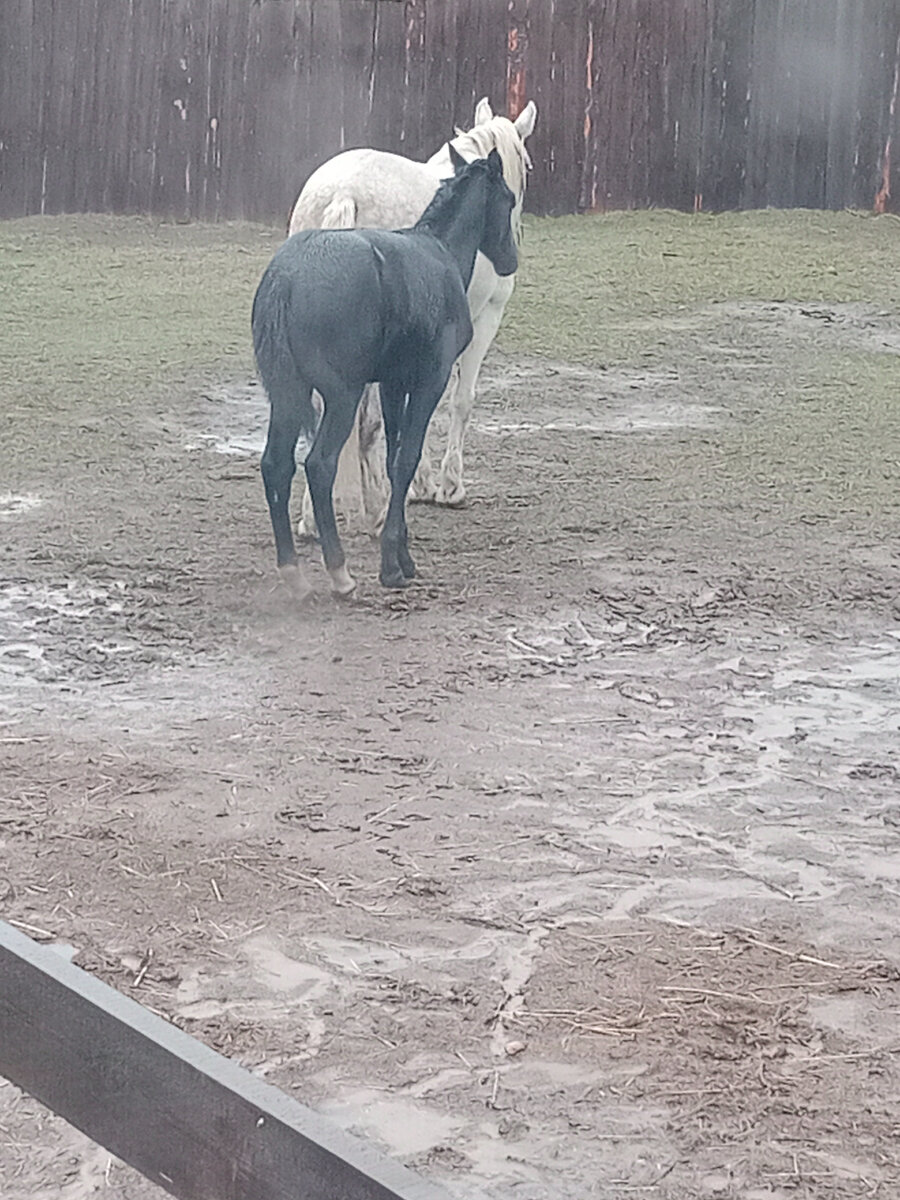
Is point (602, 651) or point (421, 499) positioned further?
point (421, 499)

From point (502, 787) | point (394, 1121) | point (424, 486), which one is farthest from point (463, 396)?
point (394, 1121)

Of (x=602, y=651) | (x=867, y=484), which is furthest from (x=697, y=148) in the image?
(x=602, y=651)

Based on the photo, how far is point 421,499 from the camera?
7332 mm

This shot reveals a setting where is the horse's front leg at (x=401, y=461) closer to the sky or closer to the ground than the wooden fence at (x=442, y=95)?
closer to the ground

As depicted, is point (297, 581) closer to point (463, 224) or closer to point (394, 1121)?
point (463, 224)

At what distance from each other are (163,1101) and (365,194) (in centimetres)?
544

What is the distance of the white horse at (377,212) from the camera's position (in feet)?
21.5

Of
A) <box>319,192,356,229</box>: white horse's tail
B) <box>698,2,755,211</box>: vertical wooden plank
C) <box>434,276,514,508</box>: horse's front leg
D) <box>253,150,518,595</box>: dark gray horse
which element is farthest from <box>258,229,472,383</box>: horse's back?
<box>698,2,755,211</box>: vertical wooden plank

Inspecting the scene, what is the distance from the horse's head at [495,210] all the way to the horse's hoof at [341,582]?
1.50 metres

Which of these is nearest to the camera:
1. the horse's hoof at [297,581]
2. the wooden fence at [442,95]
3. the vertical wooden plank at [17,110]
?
the horse's hoof at [297,581]

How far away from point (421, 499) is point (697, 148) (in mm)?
8842

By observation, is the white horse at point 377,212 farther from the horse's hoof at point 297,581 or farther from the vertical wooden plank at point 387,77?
the vertical wooden plank at point 387,77

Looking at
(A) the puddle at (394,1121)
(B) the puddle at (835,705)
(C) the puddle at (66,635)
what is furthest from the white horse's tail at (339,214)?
(A) the puddle at (394,1121)

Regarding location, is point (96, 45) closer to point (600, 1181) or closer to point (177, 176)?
point (177, 176)
